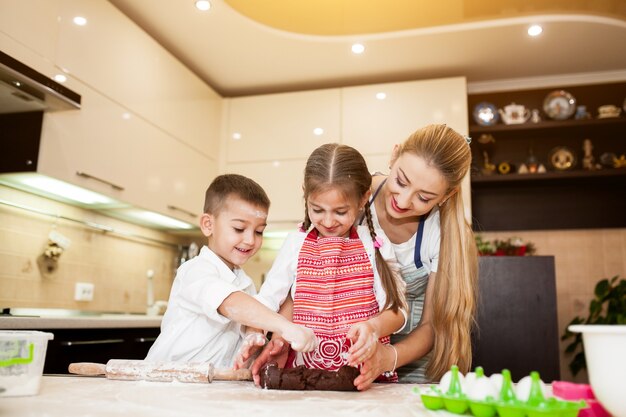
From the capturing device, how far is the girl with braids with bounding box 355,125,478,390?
1.37 meters

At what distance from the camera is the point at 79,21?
2.37 metres

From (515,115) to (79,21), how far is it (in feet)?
8.53

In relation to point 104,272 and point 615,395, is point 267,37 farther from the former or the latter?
point 615,395

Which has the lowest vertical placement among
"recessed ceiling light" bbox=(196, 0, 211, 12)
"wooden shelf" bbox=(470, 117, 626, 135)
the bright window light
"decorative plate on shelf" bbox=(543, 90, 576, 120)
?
the bright window light

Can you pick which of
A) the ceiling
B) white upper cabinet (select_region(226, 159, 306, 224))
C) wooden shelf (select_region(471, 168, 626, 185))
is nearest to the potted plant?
wooden shelf (select_region(471, 168, 626, 185))

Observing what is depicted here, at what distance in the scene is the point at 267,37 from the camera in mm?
3072

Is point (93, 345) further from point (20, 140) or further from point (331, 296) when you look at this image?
point (331, 296)

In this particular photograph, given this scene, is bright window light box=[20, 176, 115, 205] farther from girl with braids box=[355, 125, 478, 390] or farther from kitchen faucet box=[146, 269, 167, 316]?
girl with braids box=[355, 125, 478, 390]

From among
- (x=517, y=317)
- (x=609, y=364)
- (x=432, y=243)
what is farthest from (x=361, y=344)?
(x=517, y=317)

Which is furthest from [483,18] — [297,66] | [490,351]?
[490,351]

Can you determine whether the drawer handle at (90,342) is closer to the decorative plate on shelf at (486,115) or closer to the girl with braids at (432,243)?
the girl with braids at (432,243)

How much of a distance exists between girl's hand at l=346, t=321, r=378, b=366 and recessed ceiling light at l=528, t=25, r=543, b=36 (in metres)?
2.54

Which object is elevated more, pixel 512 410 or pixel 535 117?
pixel 535 117

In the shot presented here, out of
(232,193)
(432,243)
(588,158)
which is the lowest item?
(432,243)
